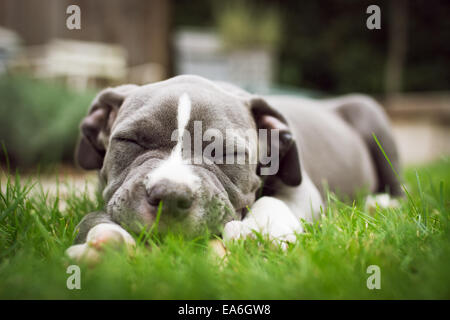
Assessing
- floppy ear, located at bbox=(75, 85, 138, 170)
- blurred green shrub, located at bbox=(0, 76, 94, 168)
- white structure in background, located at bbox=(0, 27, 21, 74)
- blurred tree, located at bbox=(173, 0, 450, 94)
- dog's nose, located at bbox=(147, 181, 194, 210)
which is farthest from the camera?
blurred tree, located at bbox=(173, 0, 450, 94)

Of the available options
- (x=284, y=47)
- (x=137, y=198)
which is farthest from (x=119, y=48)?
(x=137, y=198)

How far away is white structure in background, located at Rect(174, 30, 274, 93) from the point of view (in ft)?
35.6

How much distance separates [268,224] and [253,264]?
42 cm

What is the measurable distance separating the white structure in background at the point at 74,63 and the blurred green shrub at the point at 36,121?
2132 mm

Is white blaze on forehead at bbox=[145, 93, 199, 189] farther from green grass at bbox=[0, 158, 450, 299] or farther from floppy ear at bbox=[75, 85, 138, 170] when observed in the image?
floppy ear at bbox=[75, 85, 138, 170]

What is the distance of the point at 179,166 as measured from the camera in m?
2.13

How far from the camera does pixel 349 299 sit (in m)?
1.53

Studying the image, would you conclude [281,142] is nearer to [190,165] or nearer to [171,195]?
[190,165]

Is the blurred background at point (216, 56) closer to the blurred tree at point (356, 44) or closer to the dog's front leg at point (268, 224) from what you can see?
the blurred tree at point (356, 44)

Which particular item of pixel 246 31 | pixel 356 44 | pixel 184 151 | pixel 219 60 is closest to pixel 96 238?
pixel 184 151

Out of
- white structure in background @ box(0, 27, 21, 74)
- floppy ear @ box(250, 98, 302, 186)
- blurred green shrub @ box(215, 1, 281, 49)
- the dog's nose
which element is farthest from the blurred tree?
the dog's nose

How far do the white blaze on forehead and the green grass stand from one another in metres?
0.24

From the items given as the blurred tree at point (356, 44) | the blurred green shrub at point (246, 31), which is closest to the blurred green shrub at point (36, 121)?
the blurred green shrub at point (246, 31)

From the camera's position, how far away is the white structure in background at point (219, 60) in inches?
428
